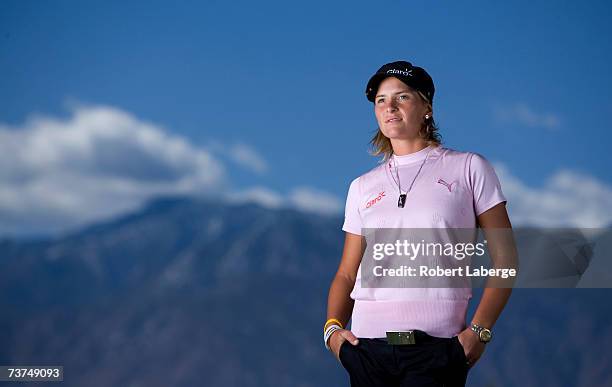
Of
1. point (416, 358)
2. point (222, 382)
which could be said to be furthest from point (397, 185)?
point (222, 382)

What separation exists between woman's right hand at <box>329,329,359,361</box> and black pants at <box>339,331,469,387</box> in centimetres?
5

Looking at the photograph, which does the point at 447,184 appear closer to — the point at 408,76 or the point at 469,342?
the point at 408,76

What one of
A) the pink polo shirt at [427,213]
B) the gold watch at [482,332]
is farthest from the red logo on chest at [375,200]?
the gold watch at [482,332]

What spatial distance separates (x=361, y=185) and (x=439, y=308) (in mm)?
656

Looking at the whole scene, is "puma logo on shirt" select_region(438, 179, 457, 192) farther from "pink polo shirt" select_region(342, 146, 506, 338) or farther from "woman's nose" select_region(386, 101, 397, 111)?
"woman's nose" select_region(386, 101, 397, 111)

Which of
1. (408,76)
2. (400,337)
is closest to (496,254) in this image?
(400,337)

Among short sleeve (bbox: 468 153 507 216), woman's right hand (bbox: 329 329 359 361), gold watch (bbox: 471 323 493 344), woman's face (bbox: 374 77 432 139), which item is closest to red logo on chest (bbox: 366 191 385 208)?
woman's face (bbox: 374 77 432 139)

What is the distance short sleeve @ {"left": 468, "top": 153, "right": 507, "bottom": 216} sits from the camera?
128 inches

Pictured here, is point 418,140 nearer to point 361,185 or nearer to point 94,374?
point 361,185

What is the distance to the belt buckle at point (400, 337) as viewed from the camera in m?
3.09

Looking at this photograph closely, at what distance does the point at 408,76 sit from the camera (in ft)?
11.2

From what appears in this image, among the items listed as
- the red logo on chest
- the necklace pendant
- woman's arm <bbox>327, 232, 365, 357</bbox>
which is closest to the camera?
the necklace pendant

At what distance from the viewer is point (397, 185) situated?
132 inches

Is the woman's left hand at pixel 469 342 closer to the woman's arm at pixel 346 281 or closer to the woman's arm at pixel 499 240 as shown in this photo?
the woman's arm at pixel 499 240
